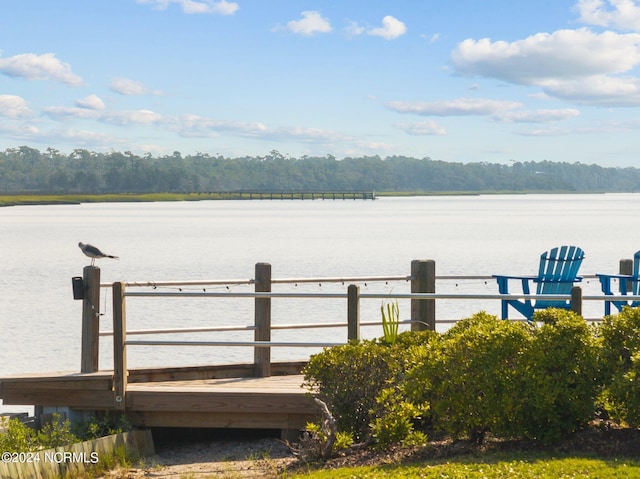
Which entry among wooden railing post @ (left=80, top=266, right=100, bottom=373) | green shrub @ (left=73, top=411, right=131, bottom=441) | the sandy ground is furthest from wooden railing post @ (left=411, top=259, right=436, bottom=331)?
wooden railing post @ (left=80, top=266, right=100, bottom=373)

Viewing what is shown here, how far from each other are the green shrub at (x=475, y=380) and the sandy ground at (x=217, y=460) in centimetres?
134

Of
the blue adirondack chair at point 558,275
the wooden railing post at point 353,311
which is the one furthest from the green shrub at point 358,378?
the blue adirondack chair at point 558,275

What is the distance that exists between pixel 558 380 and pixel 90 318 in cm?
450

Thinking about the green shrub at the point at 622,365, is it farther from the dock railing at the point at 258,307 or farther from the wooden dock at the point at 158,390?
the wooden dock at the point at 158,390

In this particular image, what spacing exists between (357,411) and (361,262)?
3635cm

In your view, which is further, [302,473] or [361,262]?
[361,262]

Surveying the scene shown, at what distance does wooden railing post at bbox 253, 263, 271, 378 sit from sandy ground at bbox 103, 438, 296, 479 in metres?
0.79

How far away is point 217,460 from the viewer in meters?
8.77

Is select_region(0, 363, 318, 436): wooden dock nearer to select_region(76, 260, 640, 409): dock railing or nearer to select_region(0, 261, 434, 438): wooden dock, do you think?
select_region(0, 261, 434, 438): wooden dock

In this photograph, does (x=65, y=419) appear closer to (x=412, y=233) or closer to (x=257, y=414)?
(x=257, y=414)

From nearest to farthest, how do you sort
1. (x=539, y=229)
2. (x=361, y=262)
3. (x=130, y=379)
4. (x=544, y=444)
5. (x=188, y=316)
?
(x=544, y=444)
(x=130, y=379)
(x=188, y=316)
(x=361, y=262)
(x=539, y=229)

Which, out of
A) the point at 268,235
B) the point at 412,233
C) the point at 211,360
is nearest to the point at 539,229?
the point at 412,233

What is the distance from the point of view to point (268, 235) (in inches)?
2704

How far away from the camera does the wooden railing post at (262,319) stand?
9664 millimetres
